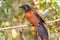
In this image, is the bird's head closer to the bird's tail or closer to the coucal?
the coucal

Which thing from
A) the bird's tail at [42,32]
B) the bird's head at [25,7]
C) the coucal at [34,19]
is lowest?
the bird's tail at [42,32]

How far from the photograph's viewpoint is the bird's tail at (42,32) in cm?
619

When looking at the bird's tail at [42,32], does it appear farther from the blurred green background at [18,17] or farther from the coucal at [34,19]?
the blurred green background at [18,17]

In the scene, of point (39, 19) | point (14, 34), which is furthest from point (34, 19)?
point (14, 34)

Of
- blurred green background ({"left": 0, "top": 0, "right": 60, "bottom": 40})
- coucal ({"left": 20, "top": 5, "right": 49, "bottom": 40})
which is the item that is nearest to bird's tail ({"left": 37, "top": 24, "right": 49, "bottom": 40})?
coucal ({"left": 20, "top": 5, "right": 49, "bottom": 40})

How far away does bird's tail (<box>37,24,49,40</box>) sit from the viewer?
619cm

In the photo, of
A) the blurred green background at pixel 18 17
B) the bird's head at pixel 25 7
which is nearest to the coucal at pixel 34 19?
the bird's head at pixel 25 7

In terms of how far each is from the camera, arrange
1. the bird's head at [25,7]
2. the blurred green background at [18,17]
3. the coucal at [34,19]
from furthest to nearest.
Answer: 1. the blurred green background at [18,17]
2. the bird's head at [25,7]
3. the coucal at [34,19]

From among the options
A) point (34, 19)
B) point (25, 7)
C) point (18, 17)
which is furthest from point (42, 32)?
point (18, 17)

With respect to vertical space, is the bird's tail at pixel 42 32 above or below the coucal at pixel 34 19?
below

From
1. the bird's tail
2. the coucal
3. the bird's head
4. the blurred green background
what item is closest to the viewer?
the bird's tail

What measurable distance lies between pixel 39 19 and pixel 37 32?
0.24 m

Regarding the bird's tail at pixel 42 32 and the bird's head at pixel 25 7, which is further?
the bird's head at pixel 25 7

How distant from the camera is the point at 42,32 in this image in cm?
629
